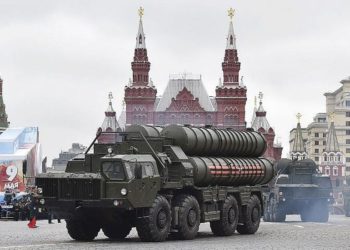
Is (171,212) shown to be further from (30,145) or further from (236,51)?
(236,51)

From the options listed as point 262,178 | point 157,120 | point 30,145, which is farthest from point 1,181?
point 157,120

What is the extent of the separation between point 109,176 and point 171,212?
1985 mm

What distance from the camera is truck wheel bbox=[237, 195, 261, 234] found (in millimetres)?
25250

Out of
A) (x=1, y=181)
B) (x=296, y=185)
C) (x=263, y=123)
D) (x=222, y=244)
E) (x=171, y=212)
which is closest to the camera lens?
(x=222, y=244)

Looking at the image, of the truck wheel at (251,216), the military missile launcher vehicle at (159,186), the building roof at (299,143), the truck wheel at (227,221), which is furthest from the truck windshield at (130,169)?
the building roof at (299,143)

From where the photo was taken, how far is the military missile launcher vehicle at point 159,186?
20.2 metres

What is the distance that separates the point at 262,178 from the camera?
1038 inches

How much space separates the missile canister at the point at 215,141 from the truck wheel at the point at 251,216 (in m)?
1.41

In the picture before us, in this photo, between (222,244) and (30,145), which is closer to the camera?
(222,244)

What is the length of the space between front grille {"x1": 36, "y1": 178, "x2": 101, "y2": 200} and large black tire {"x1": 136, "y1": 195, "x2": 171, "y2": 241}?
48.6 inches

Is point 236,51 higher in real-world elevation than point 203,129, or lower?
higher

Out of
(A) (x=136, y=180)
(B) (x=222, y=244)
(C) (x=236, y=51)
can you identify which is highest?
(C) (x=236, y=51)

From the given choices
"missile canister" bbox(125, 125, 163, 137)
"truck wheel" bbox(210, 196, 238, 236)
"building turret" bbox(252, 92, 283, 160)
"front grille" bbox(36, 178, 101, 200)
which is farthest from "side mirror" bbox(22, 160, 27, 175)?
"building turret" bbox(252, 92, 283, 160)

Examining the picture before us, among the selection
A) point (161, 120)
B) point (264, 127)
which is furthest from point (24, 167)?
point (264, 127)
